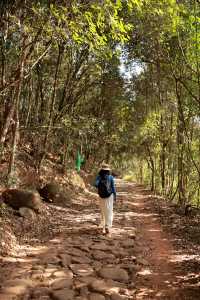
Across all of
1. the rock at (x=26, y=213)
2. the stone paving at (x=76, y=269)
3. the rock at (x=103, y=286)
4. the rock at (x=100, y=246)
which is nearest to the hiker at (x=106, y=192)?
the stone paving at (x=76, y=269)

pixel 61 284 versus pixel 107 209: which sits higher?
pixel 107 209

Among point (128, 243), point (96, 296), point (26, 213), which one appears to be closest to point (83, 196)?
point (26, 213)

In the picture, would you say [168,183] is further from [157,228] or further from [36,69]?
[157,228]

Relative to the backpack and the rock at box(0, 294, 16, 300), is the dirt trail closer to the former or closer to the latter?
the rock at box(0, 294, 16, 300)

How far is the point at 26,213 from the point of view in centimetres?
1106

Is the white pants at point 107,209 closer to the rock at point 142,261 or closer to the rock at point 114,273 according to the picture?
the rock at point 142,261

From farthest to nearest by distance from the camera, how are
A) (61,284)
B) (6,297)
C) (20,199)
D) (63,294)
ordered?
(20,199), (61,284), (63,294), (6,297)

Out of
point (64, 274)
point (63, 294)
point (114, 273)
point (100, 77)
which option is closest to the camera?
point (63, 294)

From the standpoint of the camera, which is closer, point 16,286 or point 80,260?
point 16,286

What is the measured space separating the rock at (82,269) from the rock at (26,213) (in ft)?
11.3

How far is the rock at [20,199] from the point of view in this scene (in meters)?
11.3

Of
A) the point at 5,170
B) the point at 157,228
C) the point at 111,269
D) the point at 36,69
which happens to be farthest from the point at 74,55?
the point at 111,269

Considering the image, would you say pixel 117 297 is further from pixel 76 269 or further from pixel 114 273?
pixel 76 269

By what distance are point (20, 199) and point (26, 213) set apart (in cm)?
55
